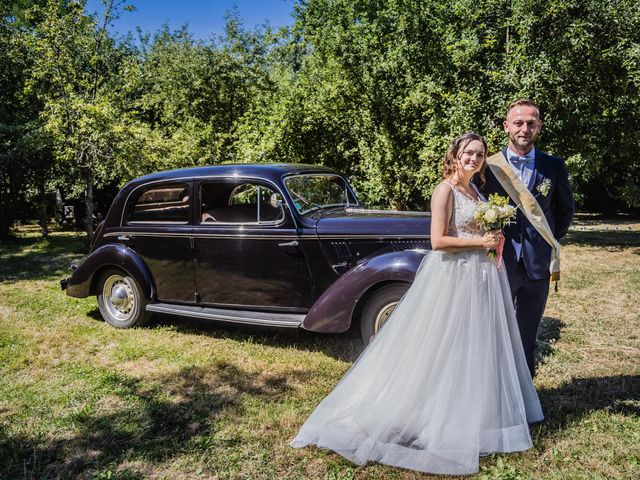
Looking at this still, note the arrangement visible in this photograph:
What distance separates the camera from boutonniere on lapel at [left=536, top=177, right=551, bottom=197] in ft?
11.1

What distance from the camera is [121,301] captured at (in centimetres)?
628

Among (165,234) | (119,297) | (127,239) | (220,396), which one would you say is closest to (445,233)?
(220,396)

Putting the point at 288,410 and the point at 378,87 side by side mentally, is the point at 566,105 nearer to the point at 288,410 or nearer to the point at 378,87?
the point at 378,87

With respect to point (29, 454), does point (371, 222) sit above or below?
above

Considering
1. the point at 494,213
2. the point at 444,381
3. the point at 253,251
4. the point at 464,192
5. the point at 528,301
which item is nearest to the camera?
the point at 494,213

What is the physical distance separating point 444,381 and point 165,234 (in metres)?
3.86

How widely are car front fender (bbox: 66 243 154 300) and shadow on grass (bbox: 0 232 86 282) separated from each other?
3.82 meters

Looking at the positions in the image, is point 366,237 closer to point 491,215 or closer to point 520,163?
point 520,163

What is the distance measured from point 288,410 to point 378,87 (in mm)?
10375

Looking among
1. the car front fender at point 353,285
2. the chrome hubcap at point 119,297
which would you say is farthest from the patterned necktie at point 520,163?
the chrome hubcap at point 119,297

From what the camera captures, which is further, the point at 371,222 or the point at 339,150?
the point at 339,150

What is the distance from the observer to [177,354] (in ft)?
Result: 17.3

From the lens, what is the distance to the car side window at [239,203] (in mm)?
5328

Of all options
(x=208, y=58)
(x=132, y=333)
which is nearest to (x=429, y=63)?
(x=208, y=58)
